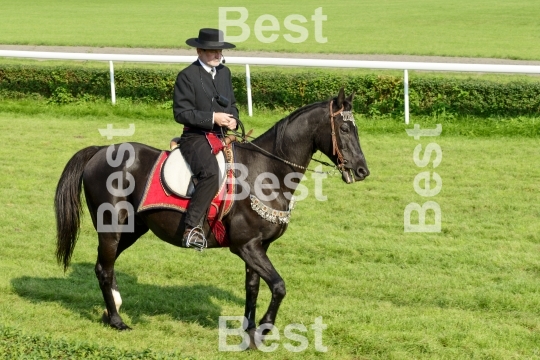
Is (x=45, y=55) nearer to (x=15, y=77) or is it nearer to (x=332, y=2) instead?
(x=15, y=77)

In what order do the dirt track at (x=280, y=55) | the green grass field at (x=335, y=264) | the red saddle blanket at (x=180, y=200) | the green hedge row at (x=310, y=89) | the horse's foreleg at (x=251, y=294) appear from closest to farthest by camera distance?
the red saddle blanket at (x=180, y=200)
the green grass field at (x=335, y=264)
the horse's foreleg at (x=251, y=294)
the green hedge row at (x=310, y=89)
the dirt track at (x=280, y=55)

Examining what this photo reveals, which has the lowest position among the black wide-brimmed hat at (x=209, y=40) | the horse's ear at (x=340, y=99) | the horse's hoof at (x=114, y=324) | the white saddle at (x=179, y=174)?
the horse's hoof at (x=114, y=324)

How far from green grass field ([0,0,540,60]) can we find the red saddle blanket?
69.2 feet

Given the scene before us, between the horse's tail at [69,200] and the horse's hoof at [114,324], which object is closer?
the horse's hoof at [114,324]

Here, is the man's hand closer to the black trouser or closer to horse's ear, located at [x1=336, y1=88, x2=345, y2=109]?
the black trouser

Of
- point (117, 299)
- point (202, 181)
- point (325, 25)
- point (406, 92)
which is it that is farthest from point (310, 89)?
point (325, 25)

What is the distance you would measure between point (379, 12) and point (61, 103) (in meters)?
27.6

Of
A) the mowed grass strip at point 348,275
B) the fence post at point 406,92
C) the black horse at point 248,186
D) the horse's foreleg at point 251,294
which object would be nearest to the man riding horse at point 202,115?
the black horse at point 248,186

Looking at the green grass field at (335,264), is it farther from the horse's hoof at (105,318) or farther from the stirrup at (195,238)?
the stirrup at (195,238)

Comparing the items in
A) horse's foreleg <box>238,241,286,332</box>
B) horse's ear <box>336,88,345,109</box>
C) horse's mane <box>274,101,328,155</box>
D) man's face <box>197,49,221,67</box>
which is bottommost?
horse's foreleg <box>238,241,286,332</box>

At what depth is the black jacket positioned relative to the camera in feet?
25.0

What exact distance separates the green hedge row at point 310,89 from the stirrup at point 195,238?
10237 mm

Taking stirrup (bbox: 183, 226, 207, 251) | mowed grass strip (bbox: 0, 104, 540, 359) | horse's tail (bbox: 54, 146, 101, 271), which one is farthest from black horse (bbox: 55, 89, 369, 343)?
mowed grass strip (bbox: 0, 104, 540, 359)

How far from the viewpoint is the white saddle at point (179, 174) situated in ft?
25.1
